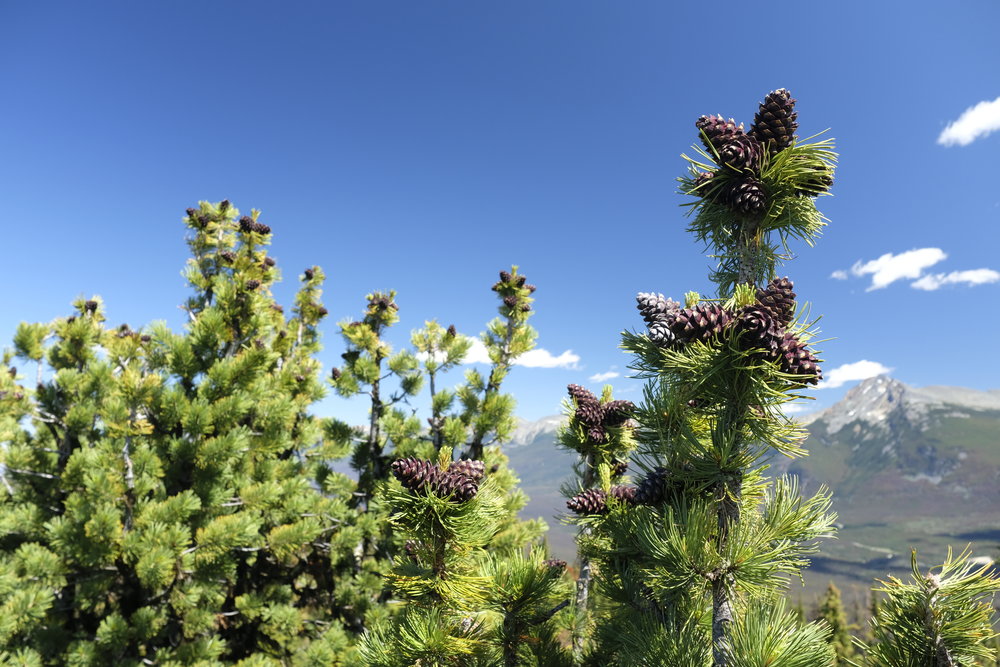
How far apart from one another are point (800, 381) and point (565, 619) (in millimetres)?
2230

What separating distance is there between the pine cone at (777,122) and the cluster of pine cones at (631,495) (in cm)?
181

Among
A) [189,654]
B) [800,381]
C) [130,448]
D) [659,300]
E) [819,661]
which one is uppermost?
[659,300]

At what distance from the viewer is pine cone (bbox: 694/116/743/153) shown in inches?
94.3

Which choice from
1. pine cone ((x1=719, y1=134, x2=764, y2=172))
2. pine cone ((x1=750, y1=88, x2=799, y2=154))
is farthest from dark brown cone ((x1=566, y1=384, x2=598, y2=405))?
pine cone ((x1=750, y1=88, x2=799, y2=154))

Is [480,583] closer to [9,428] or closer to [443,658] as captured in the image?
[443,658]

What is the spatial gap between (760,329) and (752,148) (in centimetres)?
103

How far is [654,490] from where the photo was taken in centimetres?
235

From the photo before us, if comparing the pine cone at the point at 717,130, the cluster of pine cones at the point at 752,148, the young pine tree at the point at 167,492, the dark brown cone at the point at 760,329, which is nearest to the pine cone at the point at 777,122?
the cluster of pine cones at the point at 752,148

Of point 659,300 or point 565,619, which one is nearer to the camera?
point 659,300

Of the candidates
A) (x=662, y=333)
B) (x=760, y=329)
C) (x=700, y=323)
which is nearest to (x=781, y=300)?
(x=760, y=329)

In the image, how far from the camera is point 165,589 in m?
5.34

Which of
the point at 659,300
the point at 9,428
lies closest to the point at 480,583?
the point at 659,300

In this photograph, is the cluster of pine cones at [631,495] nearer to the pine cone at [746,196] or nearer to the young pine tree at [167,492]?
the pine cone at [746,196]

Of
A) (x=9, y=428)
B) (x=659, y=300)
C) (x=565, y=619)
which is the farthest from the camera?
(x=9, y=428)
